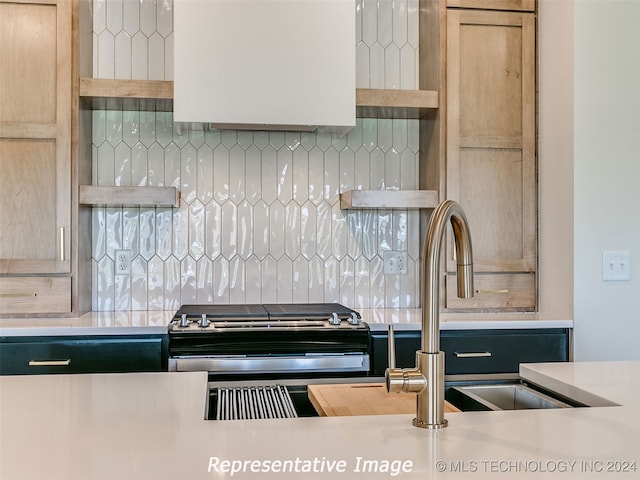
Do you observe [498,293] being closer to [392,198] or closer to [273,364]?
[392,198]

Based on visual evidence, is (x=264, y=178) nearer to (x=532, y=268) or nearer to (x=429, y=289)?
(x=532, y=268)

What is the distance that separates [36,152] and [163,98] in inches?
22.5

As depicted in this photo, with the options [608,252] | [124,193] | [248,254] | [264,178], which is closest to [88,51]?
[124,193]

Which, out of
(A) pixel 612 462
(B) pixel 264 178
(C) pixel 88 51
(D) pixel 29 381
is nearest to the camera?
(A) pixel 612 462

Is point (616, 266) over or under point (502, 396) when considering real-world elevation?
over

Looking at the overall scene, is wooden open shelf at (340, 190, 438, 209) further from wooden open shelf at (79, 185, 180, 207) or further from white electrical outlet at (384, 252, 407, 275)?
wooden open shelf at (79, 185, 180, 207)

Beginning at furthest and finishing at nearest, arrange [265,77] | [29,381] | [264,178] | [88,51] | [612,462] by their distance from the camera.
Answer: [264,178], [88,51], [265,77], [29,381], [612,462]

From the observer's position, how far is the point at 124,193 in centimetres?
278

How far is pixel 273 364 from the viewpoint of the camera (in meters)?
2.55

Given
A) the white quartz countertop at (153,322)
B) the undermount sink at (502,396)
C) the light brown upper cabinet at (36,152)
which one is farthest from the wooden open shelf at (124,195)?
the undermount sink at (502,396)

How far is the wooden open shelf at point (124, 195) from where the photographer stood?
278cm

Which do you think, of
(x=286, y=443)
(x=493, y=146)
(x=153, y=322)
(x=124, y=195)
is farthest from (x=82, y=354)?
(x=493, y=146)

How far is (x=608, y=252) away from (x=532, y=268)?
1.20 ft

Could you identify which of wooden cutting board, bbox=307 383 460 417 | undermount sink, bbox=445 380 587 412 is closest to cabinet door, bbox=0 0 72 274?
wooden cutting board, bbox=307 383 460 417
